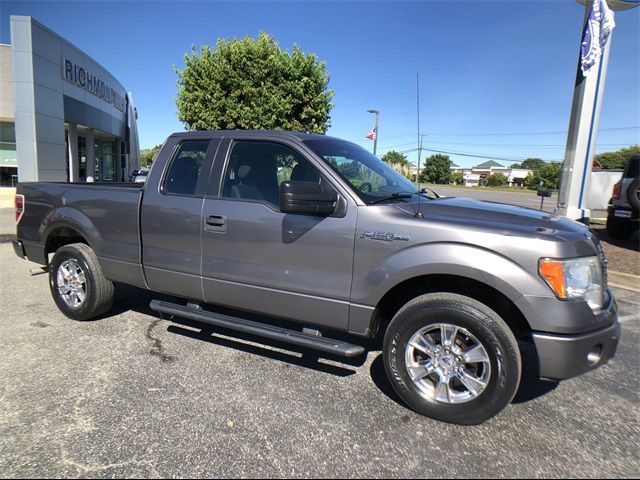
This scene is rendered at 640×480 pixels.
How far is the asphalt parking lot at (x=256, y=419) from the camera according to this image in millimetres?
2441

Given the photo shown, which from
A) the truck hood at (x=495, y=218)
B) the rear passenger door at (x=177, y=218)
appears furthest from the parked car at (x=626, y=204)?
the rear passenger door at (x=177, y=218)

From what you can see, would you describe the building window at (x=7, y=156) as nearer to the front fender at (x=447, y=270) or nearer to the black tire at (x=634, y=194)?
the front fender at (x=447, y=270)

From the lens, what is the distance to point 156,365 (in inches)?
142

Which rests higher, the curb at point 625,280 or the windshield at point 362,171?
the windshield at point 362,171

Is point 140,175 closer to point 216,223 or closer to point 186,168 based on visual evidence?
point 186,168

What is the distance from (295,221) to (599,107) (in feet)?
25.4

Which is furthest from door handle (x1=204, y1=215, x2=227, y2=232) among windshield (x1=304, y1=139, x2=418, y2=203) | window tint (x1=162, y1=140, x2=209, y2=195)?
windshield (x1=304, y1=139, x2=418, y2=203)

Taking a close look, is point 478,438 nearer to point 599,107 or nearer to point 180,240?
point 180,240

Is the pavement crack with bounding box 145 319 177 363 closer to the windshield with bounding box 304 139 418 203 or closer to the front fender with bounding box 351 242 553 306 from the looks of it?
the front fender with bounding box 351 242 553 306

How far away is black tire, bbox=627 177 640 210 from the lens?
8352 millimetres

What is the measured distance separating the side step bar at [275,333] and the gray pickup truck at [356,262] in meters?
0.01

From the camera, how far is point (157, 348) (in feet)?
13.0

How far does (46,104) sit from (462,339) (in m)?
18.2

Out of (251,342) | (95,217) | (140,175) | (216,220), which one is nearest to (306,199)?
(216,220)
